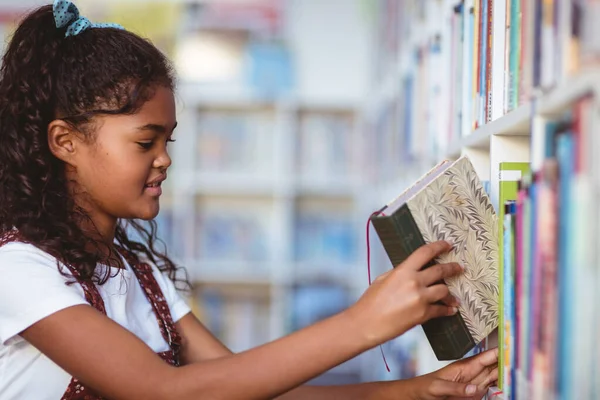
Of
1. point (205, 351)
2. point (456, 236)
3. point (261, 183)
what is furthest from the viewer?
point (261, 183)

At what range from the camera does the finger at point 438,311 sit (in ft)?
2.84

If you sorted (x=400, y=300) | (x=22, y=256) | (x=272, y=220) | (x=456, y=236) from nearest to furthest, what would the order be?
(x=400, y=300)
(x=456, y=236)
(x=22, y=256)
(x=272, y=220)

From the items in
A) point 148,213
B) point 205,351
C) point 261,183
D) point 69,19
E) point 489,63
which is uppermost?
point 69,19

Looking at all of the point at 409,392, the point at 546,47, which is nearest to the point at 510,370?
the point at 409,392

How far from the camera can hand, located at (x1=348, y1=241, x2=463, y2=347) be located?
0.84 meters

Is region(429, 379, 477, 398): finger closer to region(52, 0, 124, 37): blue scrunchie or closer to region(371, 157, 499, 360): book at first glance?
region(371, 157, 499, 360): book

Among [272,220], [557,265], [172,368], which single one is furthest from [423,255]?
[272,220]

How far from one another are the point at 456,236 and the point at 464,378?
21cm

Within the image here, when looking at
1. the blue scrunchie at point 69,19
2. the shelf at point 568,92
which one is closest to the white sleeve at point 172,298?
the blue scrunchie at point 69,19

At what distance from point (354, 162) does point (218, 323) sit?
41.2 inches

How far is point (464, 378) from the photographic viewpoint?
1.03m

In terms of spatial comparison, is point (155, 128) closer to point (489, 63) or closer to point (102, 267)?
point (102, 267)

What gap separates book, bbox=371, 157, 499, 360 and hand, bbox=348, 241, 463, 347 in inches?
1.7

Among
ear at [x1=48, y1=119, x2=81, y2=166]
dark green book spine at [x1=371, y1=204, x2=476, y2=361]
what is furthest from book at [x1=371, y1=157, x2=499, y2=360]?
ear at [x1=48, y1=119, x2=81, y2=166]
